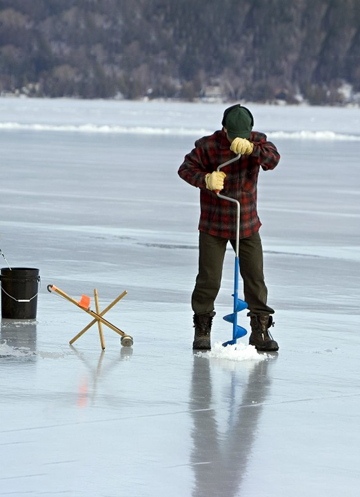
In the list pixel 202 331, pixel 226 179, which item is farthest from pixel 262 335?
pixel 226 179

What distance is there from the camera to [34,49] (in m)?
173

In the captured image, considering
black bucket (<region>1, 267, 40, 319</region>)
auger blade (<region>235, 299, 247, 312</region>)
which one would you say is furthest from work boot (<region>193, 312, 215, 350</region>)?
black bucket (<region>1, 267, 40, 319</region>)

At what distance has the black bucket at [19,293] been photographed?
8414 millimetres

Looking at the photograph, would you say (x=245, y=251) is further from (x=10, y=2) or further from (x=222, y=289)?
(x=10, y=2)

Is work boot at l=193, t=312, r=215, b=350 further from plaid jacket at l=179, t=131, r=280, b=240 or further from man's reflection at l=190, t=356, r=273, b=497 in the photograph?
plaid jacket at l=179, t=131, r=280, b=240

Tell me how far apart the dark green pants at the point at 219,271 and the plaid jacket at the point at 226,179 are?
8 centimetres

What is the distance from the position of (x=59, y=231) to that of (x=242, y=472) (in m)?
9.55

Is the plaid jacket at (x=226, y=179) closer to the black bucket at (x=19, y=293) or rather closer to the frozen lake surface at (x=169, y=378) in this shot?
the frozen lake surface at (x=169, y=378)

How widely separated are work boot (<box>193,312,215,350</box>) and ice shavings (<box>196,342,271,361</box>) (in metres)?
0.08

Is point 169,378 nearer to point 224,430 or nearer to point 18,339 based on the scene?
point 224,430

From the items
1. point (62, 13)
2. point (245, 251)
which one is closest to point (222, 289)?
point (245, 251)

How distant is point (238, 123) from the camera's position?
24.1ft

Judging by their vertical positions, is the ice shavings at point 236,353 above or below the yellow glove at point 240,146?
below

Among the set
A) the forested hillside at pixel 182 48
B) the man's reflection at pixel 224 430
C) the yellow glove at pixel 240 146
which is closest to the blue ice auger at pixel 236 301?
the yellow glove at pixel 240 146
